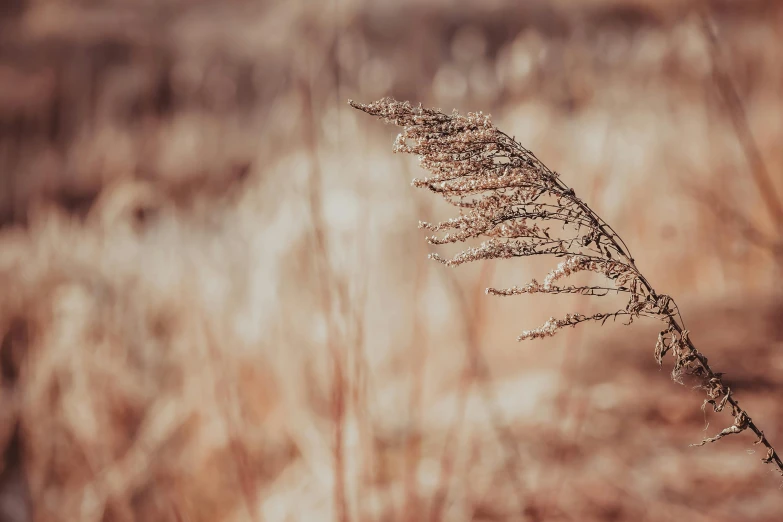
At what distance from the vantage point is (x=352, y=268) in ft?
4.68

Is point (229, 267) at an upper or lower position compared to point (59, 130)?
lower

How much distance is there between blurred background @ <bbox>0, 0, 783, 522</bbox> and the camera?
4.17ft

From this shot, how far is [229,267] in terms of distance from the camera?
1486 mm

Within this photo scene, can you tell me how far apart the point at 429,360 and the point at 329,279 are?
314 millimetres

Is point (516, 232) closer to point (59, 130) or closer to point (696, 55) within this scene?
point (696, 55)

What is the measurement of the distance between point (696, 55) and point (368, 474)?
4.00 feet

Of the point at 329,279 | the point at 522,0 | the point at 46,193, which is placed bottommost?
the point at 329,279

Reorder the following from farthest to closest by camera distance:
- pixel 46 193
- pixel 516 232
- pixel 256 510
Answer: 1. pixel 46 193
2. pixel 256 510
3. pixel 516 232

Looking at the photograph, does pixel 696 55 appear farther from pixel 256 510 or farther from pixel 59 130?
pixel 59 130

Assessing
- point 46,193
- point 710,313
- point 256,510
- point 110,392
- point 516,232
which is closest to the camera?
point 516,232

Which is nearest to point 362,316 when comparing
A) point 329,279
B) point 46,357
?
point 329,279

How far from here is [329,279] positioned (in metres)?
1.43

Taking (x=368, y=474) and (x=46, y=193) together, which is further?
(x=46, y=193)

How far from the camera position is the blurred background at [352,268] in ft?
4.17
